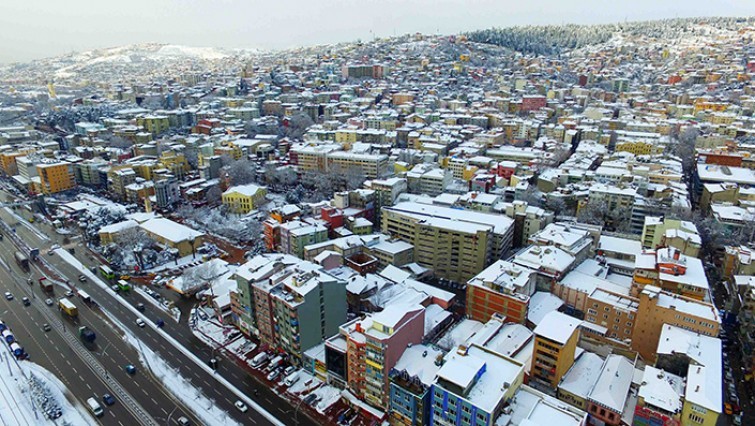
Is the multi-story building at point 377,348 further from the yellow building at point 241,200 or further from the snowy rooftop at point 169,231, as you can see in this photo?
the yellow building at point 241,200

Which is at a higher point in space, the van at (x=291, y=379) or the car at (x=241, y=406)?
the van at (x=291, y=379)

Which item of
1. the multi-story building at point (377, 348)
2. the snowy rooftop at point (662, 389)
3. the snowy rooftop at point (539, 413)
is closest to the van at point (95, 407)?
the multi-story building at point (377, 348)

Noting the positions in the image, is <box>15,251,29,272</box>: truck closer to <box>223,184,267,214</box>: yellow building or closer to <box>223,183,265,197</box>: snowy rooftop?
<box>223,184,267,214</box>: yellow building

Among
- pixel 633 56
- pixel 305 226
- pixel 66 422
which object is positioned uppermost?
pixel 633 56

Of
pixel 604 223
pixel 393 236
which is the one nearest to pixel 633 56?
pixel 604 223

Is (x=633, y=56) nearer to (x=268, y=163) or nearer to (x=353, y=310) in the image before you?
(x=268, y=163)

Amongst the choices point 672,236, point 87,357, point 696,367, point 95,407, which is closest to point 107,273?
point 87,357
